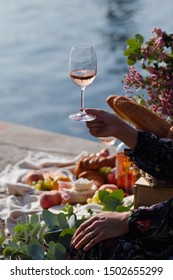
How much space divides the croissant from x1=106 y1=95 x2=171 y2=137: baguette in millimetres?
1254

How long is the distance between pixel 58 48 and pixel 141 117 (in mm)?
6523

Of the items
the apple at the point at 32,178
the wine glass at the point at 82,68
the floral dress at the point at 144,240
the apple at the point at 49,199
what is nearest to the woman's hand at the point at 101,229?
the floral dress at the point at 144,240

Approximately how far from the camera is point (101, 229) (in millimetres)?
3055

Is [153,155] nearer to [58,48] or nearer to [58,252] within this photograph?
[58,252]

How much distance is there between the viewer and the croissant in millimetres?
5184

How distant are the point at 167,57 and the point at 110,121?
3.18ft

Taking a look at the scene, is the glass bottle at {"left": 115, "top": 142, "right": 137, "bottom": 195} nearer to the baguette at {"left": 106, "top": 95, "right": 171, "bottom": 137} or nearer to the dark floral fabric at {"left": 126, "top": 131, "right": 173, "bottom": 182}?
the baguette at {"left": 106, "top": 95, "right": 171, "bottom": 137}

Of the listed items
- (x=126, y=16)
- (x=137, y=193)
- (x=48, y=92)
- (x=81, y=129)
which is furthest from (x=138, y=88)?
(x=126, y=16)

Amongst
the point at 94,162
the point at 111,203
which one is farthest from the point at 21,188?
the point at 111,203

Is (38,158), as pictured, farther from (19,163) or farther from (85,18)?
(85,18)

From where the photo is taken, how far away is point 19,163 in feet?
18.4

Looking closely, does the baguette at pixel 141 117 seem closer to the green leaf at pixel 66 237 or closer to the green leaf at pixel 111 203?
the green leaf at pixel 111 203

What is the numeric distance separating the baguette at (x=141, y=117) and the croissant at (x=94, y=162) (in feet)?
4.11

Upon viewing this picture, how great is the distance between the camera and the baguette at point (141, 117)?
150 inches
